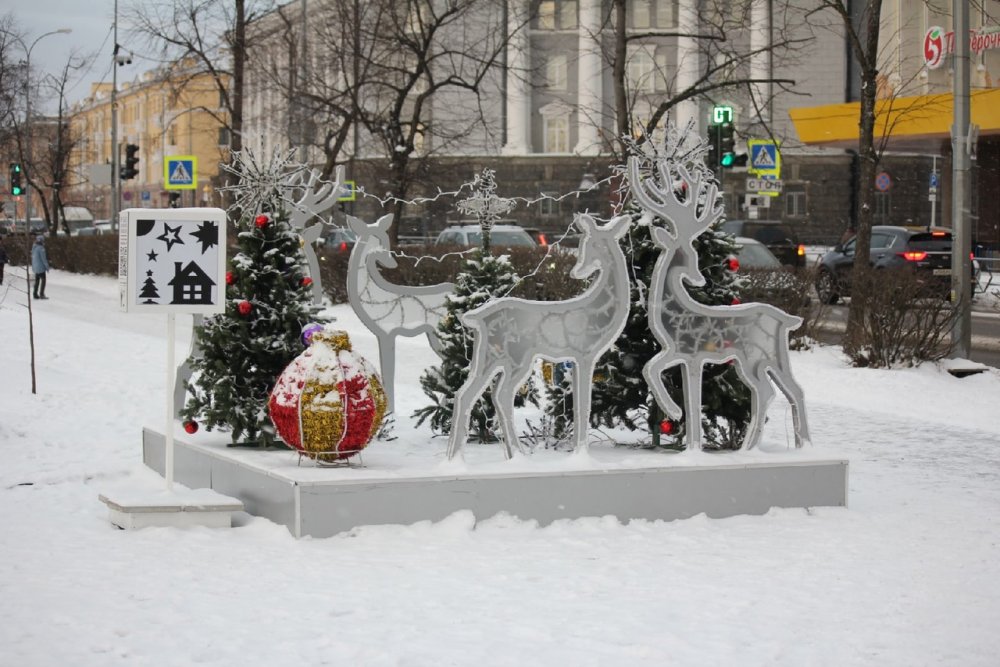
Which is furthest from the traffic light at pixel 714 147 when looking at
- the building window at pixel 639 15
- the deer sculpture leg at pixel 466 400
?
the building window at pixel 639 15

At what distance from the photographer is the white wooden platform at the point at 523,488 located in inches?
333

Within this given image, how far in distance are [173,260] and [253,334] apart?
1.31 meters

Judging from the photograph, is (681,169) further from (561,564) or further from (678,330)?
(561,564)

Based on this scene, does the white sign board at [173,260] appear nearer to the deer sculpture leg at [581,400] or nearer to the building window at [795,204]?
Result: the deer sculpture leg at [581,400]

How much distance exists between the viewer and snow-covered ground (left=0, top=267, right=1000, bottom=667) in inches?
243

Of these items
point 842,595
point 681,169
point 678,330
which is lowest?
point 842,595

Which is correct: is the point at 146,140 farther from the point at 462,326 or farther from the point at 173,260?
the point at 173,260

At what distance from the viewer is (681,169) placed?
9.56 m

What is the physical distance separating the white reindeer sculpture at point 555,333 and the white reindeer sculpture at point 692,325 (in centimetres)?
29

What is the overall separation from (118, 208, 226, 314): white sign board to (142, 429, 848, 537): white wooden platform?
1.14 meters

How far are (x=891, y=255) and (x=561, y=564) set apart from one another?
24095 millimetres

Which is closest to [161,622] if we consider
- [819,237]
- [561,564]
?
[561,564]

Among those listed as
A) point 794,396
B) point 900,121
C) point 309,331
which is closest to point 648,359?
point 794,396

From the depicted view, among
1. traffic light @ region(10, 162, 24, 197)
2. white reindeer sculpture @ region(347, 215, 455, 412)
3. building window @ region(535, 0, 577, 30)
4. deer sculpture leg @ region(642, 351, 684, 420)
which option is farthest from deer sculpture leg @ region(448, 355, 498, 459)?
building window @ region(535, 0, 577, 30)
